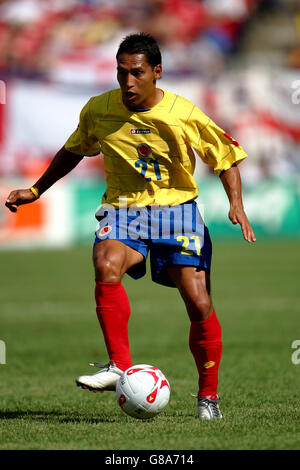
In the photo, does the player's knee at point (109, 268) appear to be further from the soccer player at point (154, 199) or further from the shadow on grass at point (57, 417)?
the shadow on grass at point (57, 417)

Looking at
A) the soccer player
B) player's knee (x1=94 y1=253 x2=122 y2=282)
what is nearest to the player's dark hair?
the soccer player

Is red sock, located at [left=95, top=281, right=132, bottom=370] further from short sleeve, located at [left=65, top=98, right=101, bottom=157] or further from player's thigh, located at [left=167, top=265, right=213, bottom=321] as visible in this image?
short sleeve, located at [left=65, top=98, right=101, bottom=157]

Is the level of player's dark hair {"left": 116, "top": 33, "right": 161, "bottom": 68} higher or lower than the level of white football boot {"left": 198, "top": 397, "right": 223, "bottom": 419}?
higher

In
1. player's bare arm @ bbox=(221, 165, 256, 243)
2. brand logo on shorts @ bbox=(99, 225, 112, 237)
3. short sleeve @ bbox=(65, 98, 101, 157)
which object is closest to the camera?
player's bare arm @ bbox=(221, 165, 256, 243)

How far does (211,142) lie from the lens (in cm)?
485

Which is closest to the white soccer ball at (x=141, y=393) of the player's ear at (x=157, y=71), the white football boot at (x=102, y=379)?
the white football boot at (x=102, y=379)

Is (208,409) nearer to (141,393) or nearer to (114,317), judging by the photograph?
(141,393)

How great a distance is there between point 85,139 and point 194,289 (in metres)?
1.10

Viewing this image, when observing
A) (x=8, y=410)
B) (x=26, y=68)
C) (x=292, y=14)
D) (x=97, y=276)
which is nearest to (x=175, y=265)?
(x=97, y=276)

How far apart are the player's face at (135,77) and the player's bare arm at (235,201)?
625mm

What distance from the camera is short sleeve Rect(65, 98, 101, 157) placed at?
198 inches

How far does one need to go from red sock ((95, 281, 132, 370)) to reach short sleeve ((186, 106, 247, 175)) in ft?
2.83

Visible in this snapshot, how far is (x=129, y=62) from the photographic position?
4723mm

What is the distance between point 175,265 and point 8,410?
1402 mm
